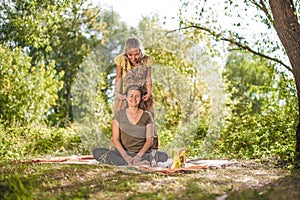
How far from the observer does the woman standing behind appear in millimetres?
5070

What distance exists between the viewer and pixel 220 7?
20.2ft

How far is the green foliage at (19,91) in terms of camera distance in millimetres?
7457

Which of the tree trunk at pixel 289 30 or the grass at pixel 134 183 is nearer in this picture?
the grass at pixel 134 183

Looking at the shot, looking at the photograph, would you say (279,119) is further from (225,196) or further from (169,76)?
(225,196)

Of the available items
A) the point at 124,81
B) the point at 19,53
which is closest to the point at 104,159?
the point at 124,81

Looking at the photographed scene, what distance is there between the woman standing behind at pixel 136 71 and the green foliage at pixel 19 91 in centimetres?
280

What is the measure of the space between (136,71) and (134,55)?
0.59ft

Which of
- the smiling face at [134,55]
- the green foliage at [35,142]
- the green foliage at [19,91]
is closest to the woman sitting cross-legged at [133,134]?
the smiling face at [134,55]

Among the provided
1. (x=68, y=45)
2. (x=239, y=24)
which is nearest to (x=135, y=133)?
(x=239, y=24)

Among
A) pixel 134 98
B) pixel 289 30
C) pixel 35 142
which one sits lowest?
pixel 35 142

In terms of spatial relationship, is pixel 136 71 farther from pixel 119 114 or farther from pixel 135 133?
pixel 135 133

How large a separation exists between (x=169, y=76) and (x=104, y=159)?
2.93m

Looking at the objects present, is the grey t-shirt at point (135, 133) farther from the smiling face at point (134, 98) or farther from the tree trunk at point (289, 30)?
the tree trunk at point (289, 30)

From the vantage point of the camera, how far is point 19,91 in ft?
25.1
